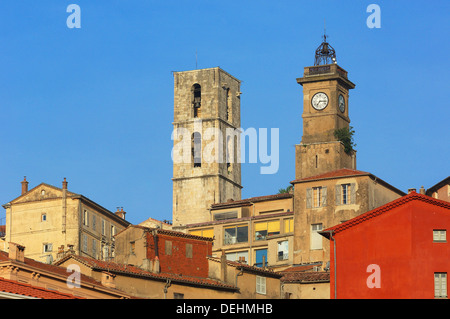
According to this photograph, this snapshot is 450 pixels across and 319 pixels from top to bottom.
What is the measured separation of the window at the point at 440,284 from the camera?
6562cm

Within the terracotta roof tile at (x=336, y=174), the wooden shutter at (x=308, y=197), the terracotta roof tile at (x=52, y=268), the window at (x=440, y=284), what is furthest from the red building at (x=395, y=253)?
the wooden shutter at (x=308, y=197)

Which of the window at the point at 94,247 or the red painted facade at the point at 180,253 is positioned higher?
the window at the point at 94,247

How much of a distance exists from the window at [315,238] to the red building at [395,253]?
2176cm

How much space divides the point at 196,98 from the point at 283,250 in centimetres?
4504

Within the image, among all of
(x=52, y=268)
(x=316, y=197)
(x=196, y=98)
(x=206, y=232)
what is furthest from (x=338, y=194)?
(x=196, y=98)

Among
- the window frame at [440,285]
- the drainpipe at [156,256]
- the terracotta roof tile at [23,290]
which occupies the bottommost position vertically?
the terracotta roof tile at [23,290]

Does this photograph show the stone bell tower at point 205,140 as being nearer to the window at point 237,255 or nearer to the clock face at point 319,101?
the clock face at point 319,101

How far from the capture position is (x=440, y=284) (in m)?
66.0

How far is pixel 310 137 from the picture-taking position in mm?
102688

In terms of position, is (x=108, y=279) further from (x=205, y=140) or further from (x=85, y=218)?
(x=205, y=140)

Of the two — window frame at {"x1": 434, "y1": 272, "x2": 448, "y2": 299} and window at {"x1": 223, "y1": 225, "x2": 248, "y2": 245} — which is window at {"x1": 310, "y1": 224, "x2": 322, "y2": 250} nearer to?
window at {"x1": 223, "y1": 225, "x2": 248, "y2": 245}
